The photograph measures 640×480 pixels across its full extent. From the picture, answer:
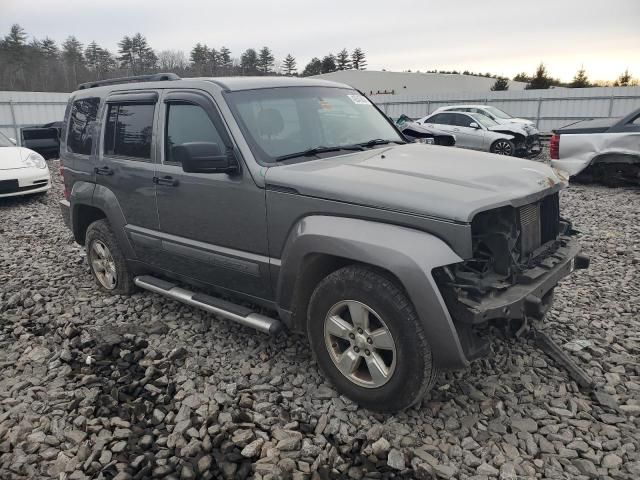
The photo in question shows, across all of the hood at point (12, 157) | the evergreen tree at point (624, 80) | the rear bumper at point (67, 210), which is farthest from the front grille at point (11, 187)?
the evergreen tree at point (624, 80)

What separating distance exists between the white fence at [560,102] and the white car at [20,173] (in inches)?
740

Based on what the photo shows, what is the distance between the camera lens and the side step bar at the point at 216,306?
355cm

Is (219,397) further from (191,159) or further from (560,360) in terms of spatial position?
(560,360)

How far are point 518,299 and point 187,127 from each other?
273cm

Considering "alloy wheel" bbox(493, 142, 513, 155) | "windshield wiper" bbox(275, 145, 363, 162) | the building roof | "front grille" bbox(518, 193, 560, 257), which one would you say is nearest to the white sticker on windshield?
"windshield wiper" bbox(275, 145, 363, 162)

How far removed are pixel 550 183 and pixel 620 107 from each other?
20451 mm

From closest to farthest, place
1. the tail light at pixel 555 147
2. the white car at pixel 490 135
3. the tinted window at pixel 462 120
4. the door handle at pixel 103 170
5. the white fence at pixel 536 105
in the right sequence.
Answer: the door handle at pixel 103 170 → the tail light at pixel 555 147 → the white car at pixel 490 135 → the tinted window at pixel 462 120 → the white fence at pixel 536 105

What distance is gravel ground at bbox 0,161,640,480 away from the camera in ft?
9.09

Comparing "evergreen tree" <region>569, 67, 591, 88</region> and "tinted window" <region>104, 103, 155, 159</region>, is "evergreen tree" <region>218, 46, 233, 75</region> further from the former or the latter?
"tinted window" <region>104, 103, 155, 159</region>

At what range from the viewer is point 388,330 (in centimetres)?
294

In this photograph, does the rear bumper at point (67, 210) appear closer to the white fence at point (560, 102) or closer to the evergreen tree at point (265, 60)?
the white fence at point (560, 102)

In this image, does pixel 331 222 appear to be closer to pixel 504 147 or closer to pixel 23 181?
pixel 23 181

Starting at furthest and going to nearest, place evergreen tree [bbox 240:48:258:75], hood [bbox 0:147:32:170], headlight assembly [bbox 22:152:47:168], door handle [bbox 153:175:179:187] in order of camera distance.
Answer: evergreen tree [bbox 240:48:258:75], headlight assembly [bbox 22:152:47:168], hood [bbox 0:147:32:170], door handle [bbox 153:175:179:187]

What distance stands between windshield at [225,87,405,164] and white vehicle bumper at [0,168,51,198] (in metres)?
7.63
